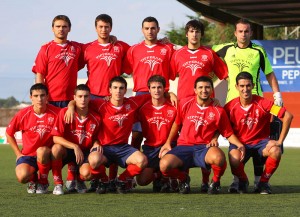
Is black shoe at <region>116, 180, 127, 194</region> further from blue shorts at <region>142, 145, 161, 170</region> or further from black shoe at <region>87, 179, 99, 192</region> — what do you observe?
blue shorts at <region>142, 145, 161, 170</region>

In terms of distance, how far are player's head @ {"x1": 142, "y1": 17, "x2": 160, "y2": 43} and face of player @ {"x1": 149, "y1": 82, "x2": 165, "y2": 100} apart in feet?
2.42

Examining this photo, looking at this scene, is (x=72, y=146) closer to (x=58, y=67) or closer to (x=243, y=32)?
(x=58, y=67)

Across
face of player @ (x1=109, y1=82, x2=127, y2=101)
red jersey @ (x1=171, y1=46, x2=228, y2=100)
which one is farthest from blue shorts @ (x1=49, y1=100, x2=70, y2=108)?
red jersey @ (x1=171, y1=46, x2=228, y2=100)

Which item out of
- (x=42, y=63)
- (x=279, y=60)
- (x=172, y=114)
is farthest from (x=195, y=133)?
(x=279, y=60)

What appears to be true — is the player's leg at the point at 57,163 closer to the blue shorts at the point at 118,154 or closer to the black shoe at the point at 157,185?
the blue shorts at the point at 118,154

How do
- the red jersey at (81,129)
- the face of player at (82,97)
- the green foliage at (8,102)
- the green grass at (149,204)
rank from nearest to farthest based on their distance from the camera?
the green grass at (149,204), the face of player at (82,97), the red jersey at (81,129), the green foliage at (8,102)

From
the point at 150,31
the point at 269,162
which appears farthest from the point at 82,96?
the point at 269,162

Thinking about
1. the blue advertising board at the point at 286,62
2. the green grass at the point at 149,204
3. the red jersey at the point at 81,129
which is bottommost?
the green grass at the point at 149,204

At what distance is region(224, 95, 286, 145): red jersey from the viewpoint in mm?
8914

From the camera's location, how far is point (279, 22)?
22.8 metres

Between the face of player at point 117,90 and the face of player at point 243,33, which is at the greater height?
the face of player at point 243,33

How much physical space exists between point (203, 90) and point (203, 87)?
3 centimetres

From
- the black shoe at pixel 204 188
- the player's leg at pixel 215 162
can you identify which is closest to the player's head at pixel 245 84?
the player's leg at pixel 215 162

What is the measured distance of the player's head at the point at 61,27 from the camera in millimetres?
9344
